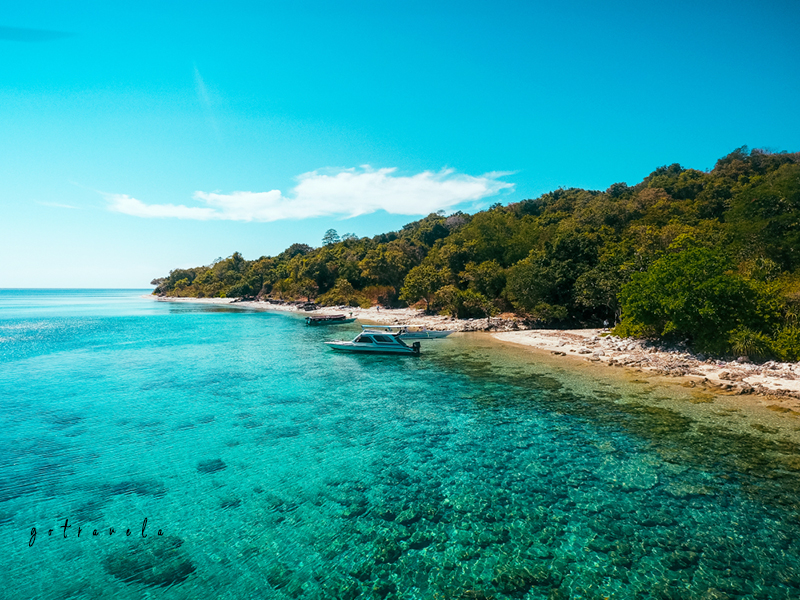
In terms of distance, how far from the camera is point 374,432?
16.0 meters

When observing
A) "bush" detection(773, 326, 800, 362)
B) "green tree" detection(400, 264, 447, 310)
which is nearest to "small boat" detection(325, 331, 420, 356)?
"bush" detection(773, 326, 800, 362)

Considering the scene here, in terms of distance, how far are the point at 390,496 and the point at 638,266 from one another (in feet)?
131

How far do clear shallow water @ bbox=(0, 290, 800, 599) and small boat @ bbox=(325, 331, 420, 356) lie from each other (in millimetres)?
10619

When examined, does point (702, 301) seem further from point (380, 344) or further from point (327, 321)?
point (327, 321)

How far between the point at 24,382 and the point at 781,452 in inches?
1641

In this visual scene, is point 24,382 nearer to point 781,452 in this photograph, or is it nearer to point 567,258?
point 781,452

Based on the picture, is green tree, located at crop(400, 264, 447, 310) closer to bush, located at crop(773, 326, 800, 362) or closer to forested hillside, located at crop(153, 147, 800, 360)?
forested hillside, located at crop(153, 147, 800, 360)

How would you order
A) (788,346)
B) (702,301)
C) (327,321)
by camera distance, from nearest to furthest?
(788,346) → (702,301) → (327,321)

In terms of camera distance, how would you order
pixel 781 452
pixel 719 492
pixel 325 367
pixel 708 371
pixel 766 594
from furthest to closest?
pixel 325 367 → pixel 708 371 → pixel 781 452 → pixel 719 492 → pixel 766 594

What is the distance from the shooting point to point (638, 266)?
39375 mm

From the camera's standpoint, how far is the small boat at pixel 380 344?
1277 inches

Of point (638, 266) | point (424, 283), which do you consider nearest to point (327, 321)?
point (424, 283)

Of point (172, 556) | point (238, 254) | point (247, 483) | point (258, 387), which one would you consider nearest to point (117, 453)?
point (247, 483)

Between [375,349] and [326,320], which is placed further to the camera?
[326,320]
